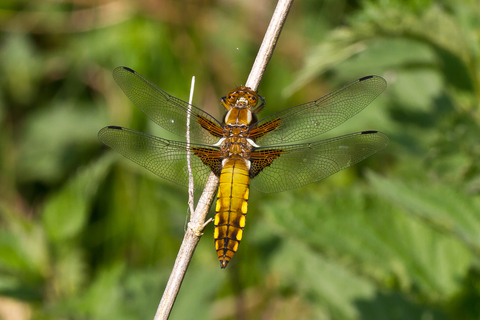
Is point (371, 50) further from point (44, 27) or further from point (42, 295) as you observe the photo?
point (44, 27)

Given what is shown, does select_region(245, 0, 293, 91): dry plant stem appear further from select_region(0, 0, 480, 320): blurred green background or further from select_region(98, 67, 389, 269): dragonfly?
select_region(0, 0, 480, 320): blurred green background

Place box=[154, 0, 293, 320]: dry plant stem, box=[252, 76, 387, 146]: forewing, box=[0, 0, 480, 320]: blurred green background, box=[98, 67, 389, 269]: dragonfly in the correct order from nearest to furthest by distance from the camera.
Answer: box=[154, 0, 293, 320]: dry plant stem → box=[98, 67, 389, 269]: dragonfly → box=[252, 76, 387, 146]: forewing → box=[0, 0, 480, 320]: blurred green background

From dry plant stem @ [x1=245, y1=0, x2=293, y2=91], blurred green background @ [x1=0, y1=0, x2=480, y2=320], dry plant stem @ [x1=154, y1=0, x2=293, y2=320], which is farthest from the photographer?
blurred green background @ [x1=0, y1=0, x2=480, y2=320]

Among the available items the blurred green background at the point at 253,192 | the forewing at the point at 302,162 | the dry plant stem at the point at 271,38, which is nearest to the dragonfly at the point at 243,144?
the forewing at the point at 302,162

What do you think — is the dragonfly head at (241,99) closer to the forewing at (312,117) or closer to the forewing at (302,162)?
the forewing at (312,117)

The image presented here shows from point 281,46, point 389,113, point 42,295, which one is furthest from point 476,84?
point 42,295

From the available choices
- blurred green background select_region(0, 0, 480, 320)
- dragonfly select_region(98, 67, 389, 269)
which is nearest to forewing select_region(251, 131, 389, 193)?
dragonfly select_region(98, 67, 389, 269)
